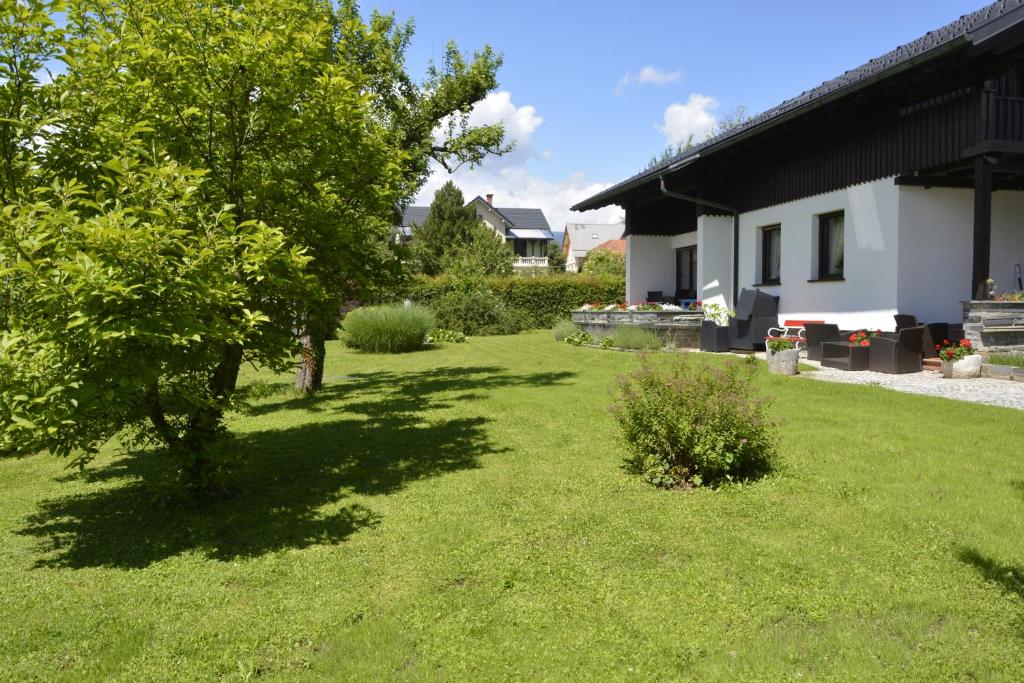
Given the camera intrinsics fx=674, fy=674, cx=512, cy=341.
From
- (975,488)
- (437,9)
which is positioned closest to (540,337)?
(437,9)

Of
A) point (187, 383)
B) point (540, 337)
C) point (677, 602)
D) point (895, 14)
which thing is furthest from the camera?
point (540, 337)

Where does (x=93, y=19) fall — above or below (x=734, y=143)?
below

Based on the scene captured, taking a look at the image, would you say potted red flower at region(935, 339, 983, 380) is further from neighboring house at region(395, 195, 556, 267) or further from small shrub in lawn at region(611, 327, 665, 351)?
neighboring house at region(395, 195, 556, 267)

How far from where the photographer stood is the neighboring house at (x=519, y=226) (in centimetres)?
6065

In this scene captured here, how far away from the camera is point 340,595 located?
11.4 ft

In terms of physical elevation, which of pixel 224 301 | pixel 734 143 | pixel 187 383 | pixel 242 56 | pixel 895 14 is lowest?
pixel 187 383

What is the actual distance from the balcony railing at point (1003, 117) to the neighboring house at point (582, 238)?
6807cm

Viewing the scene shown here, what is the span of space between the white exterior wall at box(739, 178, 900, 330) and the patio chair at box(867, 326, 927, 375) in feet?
3.82

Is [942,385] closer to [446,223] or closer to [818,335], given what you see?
[818,335]

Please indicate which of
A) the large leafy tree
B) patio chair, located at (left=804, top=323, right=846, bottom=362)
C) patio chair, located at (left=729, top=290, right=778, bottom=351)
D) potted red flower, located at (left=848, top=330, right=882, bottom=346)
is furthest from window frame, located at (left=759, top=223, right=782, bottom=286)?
the large leafy tree

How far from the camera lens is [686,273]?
21.2m

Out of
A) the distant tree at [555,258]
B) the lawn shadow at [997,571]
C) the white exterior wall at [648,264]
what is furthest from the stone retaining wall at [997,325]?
the distant tree at [555,258]

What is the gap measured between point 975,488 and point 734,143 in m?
11.3

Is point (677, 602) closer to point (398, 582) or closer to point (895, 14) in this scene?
point (398, 582)
